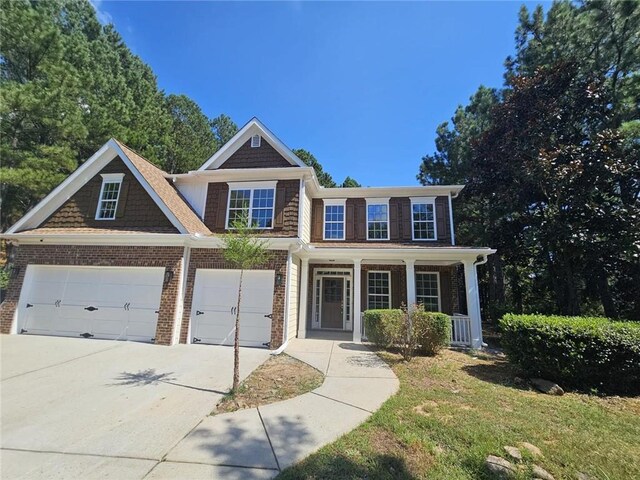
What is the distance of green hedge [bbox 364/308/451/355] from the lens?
761cm

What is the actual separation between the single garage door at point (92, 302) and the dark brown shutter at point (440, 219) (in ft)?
34.2

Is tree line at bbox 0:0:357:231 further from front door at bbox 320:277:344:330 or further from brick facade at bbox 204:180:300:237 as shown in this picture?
front door at bbox 320:277:344:330

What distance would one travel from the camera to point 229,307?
8.73m

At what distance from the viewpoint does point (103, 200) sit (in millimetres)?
9891

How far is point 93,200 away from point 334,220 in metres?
8.89

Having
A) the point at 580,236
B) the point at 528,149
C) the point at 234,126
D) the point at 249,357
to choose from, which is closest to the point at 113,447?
the point at 249,357

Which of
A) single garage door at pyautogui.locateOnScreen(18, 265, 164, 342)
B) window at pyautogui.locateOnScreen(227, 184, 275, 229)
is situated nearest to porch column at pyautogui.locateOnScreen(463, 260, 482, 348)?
window at pyautogui.locateOnScreen(227, 184, 275, 229)

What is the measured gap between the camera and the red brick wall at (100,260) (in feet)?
27.6

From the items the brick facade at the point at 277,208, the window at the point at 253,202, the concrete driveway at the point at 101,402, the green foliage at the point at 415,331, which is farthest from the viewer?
the window at the point at 253,202

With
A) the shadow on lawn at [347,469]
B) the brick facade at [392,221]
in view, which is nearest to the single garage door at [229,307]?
the brick facade at [392,221]

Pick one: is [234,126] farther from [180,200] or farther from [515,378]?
[515,378]

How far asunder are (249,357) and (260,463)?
4.46 meters

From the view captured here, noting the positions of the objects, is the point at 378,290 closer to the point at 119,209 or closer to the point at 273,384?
the point at 273,384

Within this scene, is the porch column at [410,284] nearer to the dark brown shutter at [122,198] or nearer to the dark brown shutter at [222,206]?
the dark brown shutter at [222,206]
